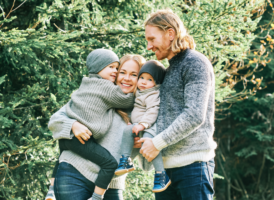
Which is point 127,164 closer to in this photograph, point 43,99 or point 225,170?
point 43,99

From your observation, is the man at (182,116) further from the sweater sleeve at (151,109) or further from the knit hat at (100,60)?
the knit hat at (100,60)

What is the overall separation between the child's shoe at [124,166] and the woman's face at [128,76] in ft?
1.63

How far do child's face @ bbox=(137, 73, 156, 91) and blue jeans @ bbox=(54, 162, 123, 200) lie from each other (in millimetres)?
A: 737

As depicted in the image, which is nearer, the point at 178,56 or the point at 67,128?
the point at 178,56

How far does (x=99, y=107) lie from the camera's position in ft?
6.44

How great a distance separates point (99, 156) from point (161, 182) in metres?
0.46

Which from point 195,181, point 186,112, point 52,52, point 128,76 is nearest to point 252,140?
point 52,52

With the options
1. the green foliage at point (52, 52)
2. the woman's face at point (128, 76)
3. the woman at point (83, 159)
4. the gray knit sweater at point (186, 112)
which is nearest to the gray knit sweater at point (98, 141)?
the woman at point (83, 159)

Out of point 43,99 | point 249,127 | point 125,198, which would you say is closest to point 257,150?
point 249,127

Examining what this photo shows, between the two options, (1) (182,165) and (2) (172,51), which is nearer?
(1) (182,165)

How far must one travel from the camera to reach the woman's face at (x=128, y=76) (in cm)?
205

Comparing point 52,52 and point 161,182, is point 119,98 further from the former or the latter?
point 52,52

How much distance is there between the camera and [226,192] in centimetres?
834

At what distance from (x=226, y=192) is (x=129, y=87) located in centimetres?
743
